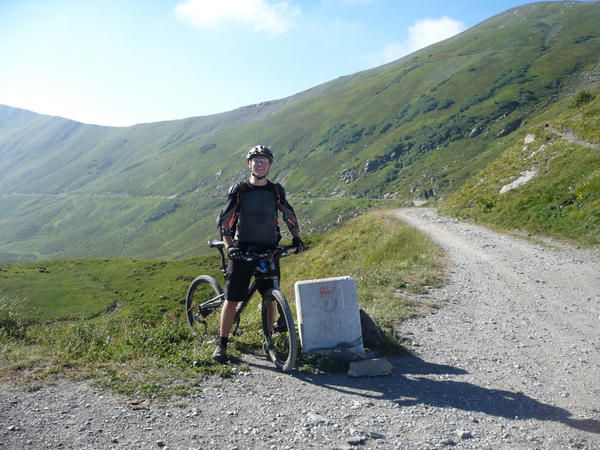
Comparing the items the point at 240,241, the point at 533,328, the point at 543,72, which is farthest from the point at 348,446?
the point at 543,72

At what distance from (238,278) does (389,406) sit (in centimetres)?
310

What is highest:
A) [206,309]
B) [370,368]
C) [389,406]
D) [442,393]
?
[206,309]

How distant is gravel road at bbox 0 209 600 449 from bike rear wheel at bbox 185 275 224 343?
5.39 feet

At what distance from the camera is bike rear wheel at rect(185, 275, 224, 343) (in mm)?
9078

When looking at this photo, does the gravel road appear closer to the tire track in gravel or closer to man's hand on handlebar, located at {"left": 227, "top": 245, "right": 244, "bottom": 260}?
the tire track in gravel

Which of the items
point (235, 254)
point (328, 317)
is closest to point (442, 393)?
point (328, 317)

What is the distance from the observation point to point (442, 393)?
22.0 ft

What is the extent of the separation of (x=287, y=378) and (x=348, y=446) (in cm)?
211

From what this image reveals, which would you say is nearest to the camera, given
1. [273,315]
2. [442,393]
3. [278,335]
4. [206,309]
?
[442,393]

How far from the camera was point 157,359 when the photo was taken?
24.7 ft

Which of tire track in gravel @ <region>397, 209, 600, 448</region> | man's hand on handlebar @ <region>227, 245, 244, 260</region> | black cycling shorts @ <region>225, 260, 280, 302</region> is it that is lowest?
tire track in gravel @ <region>397, 209, 600, 448</region>

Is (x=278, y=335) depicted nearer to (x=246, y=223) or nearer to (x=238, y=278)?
(x=238, y=278)

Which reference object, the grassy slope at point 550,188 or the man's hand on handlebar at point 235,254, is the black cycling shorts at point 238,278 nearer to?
the man's hand on handlebar at point 235,254

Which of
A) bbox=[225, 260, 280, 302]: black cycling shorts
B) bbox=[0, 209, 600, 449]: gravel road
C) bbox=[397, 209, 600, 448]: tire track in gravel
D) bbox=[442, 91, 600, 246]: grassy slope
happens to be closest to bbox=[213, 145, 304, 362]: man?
bbox=[225, 260, 280, 302]: black cycling shorts
